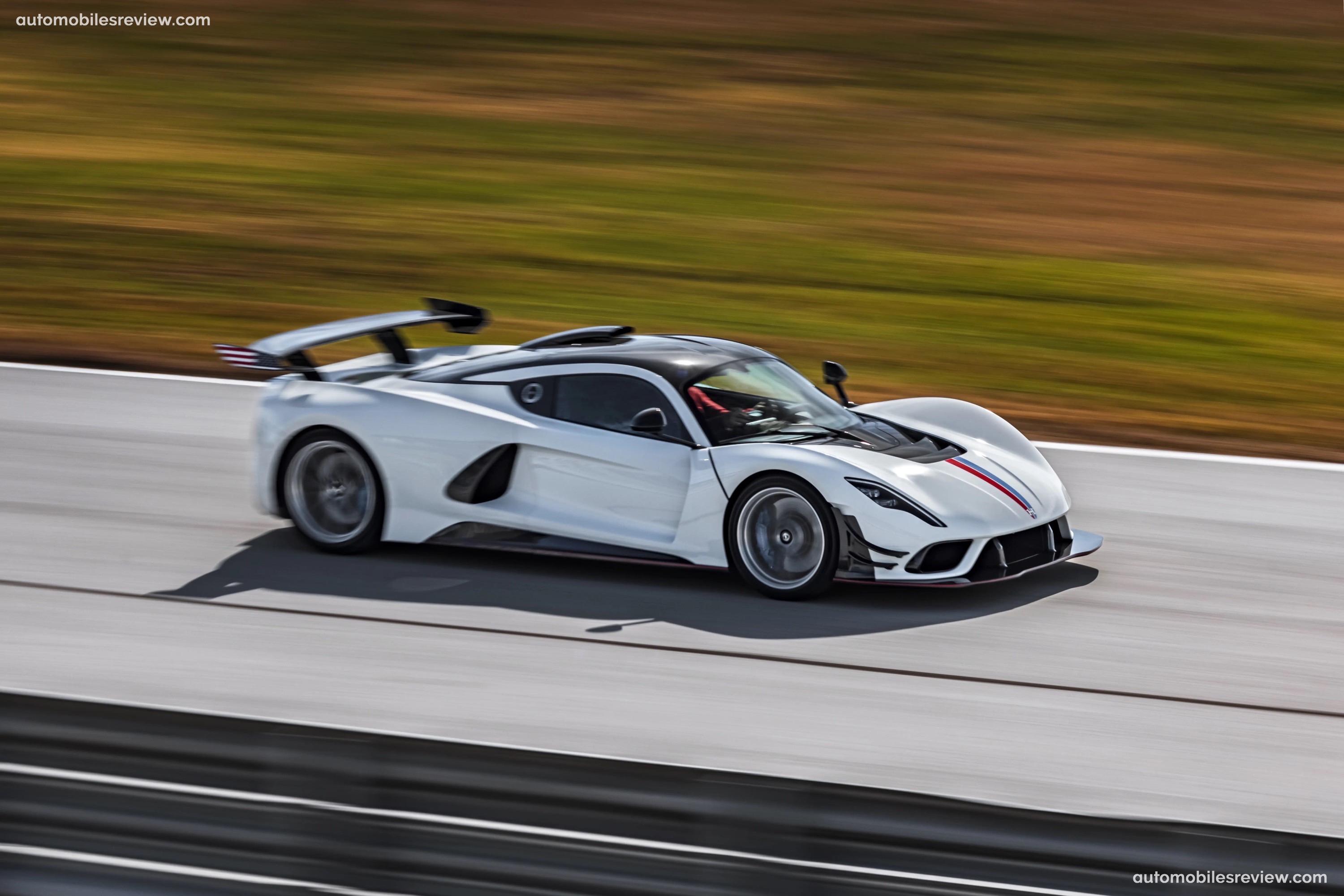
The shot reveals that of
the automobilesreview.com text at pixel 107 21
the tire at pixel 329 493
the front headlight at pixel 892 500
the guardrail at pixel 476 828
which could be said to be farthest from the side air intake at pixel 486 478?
the automobilesreview.com text at pixel 107 21

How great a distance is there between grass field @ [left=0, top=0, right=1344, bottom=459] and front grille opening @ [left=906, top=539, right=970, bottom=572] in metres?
4.28

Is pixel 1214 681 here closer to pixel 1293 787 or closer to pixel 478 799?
pixel 1293 787

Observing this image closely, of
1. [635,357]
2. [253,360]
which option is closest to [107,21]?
[253,360]

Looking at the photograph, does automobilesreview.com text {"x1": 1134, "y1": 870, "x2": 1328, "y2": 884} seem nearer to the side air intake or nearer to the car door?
the car door

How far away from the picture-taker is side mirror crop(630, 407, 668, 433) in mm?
7051

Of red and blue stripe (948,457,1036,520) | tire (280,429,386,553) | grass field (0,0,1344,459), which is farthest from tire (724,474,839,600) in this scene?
grass field (0,0,1344,459)

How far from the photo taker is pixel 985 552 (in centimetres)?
675

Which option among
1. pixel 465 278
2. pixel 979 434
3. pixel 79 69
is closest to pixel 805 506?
pixel 979 434

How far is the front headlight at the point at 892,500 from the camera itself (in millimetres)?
6633

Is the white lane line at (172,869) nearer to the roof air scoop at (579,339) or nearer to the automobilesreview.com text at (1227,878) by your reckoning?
the automobilesreview.com text at (1227,878)

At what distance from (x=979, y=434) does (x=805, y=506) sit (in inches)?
53.9

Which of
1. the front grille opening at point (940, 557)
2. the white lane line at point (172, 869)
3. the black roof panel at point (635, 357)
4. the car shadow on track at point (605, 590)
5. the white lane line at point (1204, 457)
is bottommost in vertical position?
the white lane line at point (172, 869)

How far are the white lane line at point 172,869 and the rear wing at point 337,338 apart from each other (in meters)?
3.56

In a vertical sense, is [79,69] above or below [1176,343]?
above
